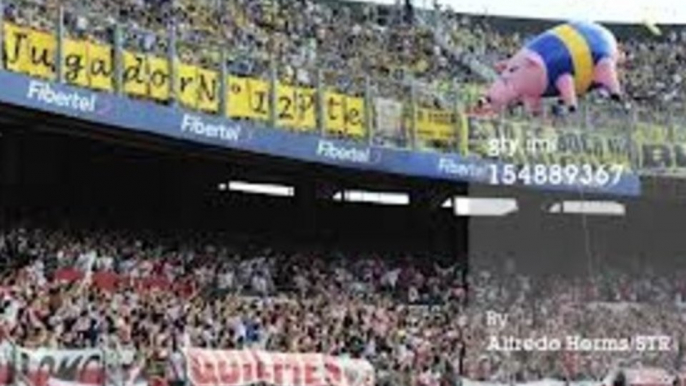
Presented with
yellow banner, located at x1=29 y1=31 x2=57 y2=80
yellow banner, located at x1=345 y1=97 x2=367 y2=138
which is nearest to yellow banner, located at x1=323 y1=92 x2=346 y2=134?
yellow banner, located at x1=345 y1=97 x2=367 y2=138

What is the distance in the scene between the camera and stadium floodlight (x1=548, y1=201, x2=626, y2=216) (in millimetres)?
33406

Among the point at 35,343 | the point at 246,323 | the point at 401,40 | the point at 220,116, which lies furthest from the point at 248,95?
the point at 401,40

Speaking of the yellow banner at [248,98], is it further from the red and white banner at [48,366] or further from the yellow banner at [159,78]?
→ the red and white banner at [48,366]

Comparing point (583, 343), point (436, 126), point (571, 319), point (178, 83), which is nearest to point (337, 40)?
point (436, 126)

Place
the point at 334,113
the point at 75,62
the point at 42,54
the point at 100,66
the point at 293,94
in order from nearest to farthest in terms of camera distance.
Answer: the point at 42,54 < the point at 75,62 < the point at 100,66 < the point at 293,94 < the point at 334,113

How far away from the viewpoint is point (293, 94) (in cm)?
2500

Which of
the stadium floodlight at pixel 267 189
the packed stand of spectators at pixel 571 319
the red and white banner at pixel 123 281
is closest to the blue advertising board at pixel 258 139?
the red and white banner at pixel 123 281

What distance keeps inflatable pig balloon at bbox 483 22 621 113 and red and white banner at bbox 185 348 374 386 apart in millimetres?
5526

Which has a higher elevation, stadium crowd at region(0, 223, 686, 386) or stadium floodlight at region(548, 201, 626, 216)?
stadium floodlight at region(548, 201, 626, 216)

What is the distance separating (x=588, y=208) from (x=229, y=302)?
38.2ft

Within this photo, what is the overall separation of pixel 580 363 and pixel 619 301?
179 inches

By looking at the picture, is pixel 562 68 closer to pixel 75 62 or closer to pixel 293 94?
pixel 293 94

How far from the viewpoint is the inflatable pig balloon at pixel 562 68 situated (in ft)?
83.7

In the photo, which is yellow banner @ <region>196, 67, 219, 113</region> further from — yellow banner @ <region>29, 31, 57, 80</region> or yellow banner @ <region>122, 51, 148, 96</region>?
yellow banner @ <region>29, 31, 57, 80</region>
